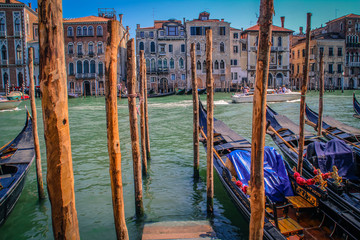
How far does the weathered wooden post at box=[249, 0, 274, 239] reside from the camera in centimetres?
214

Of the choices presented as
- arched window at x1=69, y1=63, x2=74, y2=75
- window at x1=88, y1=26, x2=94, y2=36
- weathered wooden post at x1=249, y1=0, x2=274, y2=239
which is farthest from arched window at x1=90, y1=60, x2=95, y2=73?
weathered wooden post at x1=249, y1=0, x2=274, y2=239

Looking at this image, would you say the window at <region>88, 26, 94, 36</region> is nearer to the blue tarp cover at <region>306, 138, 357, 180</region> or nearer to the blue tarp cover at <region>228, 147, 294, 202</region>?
the blue tarp cover at <region>228, 147, 294, 202</region>

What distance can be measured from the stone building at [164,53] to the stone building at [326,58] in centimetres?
1294

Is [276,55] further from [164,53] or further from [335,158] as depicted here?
[335,158]

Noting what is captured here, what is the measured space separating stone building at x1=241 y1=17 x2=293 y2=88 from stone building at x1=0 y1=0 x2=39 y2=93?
841 inches

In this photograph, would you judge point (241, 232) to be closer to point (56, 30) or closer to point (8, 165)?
point (56, 30)

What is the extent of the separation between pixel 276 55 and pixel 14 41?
2601cm

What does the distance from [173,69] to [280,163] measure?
91.7 ft

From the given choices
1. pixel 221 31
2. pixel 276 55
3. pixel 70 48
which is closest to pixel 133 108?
pixel 221 31

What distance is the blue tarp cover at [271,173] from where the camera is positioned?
3830 mm

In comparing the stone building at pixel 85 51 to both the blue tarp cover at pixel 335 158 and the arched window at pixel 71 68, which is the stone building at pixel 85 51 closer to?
the arched window at pixel 71 68

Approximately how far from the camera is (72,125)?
12.1 m

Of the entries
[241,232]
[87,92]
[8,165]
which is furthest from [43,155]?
[87,92]

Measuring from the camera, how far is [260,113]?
218 cm
